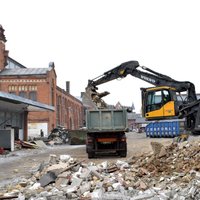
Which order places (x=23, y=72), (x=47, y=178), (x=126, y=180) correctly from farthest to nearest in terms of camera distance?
(x=23, y=72)
(x=47, y=178)
(x=126, y=180)

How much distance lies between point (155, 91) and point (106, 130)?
606 cm

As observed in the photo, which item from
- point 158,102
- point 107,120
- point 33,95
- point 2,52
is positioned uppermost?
point 2,52

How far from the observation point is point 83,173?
1196 cm

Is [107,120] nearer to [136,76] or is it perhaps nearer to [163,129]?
[136,76]

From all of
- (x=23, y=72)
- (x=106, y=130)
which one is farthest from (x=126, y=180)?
(x=23, y=72)

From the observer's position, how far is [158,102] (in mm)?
25234

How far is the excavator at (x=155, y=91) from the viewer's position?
19.7 metres

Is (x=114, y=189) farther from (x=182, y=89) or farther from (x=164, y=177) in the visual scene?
(x=182, y=89)

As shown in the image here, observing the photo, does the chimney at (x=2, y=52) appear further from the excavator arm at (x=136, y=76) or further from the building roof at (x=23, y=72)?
the excavator arm at (x=136, y=76)

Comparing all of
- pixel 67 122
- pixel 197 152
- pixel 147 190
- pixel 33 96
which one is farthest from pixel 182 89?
pixel 67 122

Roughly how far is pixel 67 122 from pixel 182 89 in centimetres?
5815

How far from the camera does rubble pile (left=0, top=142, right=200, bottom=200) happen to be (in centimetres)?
994

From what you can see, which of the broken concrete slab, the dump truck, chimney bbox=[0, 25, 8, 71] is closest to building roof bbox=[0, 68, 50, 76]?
chimney bbox=[0, 25, 8, 71]

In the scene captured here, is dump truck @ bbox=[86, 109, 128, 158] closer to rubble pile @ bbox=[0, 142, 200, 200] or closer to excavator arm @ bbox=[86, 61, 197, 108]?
excavator arm @ bbox=[86, 61, 197, 108]
